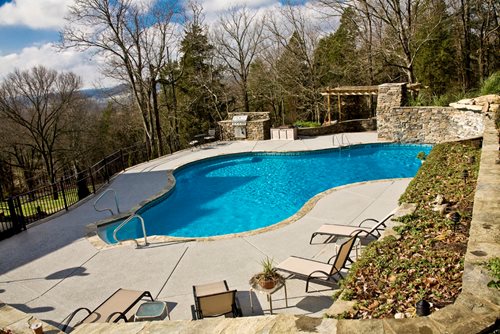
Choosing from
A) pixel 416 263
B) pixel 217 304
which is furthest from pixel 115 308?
pixel 416 263

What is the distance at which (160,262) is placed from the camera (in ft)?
21.9

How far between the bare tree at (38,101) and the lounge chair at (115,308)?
21649mm

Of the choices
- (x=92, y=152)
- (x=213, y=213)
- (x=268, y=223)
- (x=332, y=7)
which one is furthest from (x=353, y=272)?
(x=92, y=152)

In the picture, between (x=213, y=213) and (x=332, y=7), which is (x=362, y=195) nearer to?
(x=213, y=213)

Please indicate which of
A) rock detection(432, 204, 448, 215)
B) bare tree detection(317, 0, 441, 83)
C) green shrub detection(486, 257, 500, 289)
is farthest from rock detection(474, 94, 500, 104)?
green shrub detection(486, 257, 500, 289)

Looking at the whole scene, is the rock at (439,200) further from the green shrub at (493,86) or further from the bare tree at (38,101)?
the bare tree at (38,101)

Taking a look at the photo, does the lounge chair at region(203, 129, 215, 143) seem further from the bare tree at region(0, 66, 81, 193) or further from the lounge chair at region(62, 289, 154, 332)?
the lounge chair at region(62, 289, 154, 332)

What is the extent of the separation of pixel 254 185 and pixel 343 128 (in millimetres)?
8416

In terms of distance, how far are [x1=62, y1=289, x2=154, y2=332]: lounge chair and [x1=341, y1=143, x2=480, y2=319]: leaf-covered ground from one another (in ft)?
9.34

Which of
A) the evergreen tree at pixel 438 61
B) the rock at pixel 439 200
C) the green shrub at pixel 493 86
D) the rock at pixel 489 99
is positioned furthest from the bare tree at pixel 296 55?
the rock at pixel 439 200

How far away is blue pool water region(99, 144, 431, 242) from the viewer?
985cm

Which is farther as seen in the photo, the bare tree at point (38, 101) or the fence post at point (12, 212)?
the bare tree at point (38, 101)

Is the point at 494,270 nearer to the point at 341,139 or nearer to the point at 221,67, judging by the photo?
the point at 341,139

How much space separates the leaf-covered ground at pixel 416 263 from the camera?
343 cm
